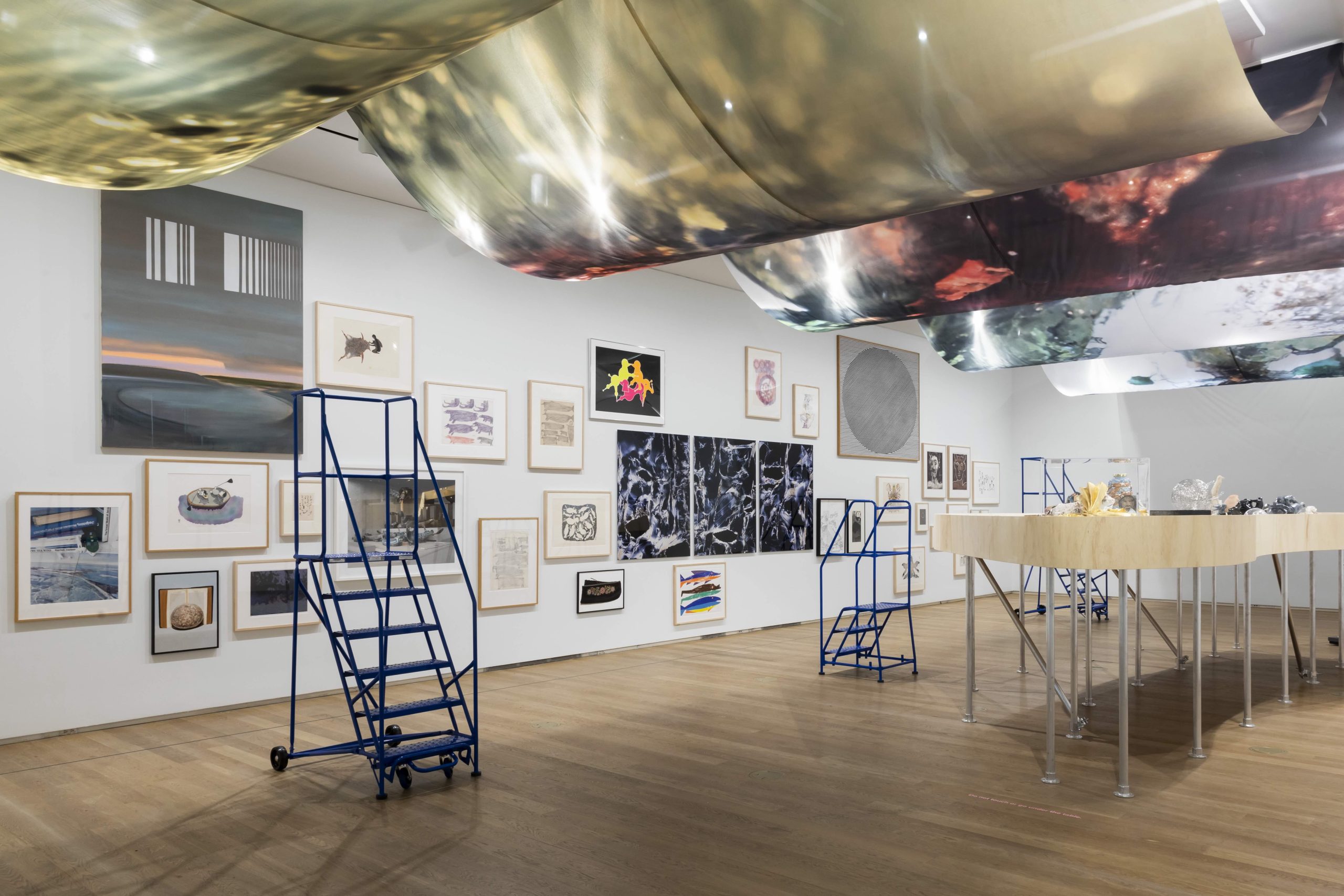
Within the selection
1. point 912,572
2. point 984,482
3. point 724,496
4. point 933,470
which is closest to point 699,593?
point 724,496

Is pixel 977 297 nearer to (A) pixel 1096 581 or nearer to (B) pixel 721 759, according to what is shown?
(B) pixel 721 759

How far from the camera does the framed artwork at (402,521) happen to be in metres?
6.59

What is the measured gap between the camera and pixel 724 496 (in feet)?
31.2

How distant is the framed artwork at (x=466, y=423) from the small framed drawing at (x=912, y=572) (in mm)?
5950

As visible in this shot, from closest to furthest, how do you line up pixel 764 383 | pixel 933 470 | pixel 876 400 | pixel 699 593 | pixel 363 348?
1. pixel 363 348
2. pixel 699 593
3. pixel 764 383
4. pixel 876 400
5. pixel 933 470

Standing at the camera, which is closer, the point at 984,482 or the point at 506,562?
the point at 506,562

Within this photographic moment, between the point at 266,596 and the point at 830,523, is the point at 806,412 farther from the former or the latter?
the point at 266,596

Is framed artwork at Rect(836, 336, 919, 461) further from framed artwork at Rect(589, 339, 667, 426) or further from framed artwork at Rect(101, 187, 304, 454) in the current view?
framed artwork at Rect(101, 187, 304, 454)

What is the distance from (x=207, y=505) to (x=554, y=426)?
2.82m

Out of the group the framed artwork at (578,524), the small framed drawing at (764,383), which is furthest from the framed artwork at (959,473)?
the framed artwork at (578,524)

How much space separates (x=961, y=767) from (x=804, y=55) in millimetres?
3553

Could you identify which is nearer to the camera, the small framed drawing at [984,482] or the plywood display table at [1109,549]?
the plywood display table at [1109,549]

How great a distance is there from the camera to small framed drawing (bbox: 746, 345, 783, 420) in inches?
389

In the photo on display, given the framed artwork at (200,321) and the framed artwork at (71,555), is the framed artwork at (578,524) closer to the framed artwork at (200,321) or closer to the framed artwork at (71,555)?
the framed artwork at (200,321)
